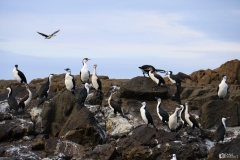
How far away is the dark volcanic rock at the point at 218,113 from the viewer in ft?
82.7

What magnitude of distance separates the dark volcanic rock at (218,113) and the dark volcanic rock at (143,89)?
7.56 feet

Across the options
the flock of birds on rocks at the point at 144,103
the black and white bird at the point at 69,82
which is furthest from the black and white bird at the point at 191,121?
the black and white bird at the point at 69,82

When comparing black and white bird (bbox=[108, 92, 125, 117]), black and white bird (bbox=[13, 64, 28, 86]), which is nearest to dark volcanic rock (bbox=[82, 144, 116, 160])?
black and white bird (bbox=[108, 92, 125, 117])

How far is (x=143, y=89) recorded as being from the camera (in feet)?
87.2

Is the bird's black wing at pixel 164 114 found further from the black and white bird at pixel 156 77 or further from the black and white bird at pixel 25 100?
the black and white bird at pixel 25 100

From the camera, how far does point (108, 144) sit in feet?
73.5

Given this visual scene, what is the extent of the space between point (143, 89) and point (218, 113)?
3776 mm

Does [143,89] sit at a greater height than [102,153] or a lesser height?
greater

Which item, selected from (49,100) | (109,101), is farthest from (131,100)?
(49,100)

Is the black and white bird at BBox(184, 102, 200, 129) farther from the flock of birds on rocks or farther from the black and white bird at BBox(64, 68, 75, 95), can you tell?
the black and white bird at BBox(64, 68, 75, 95)

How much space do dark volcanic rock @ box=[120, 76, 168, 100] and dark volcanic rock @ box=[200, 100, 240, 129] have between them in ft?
7.56

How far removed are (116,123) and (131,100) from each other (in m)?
2.29

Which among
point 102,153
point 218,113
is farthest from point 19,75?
point 218,113

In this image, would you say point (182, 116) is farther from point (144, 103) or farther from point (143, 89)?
point (143, 89)
